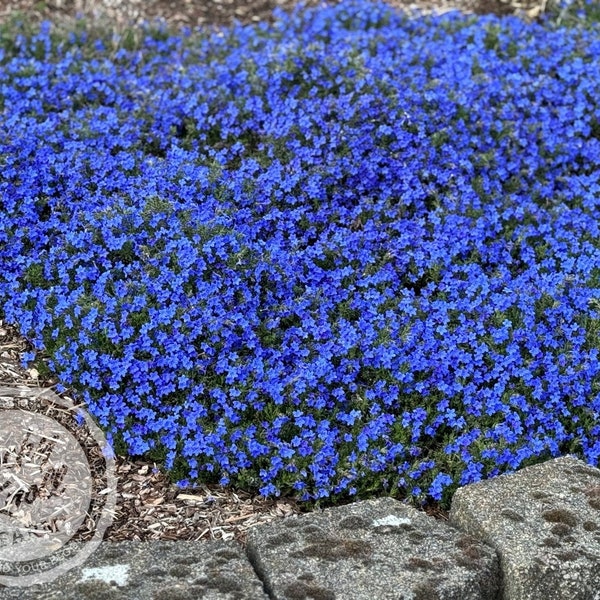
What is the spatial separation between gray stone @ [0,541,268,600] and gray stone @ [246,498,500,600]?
0.40ft

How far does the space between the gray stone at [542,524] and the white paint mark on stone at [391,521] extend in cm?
30

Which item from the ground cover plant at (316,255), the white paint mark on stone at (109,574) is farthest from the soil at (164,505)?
the white paint mark on stone at (109,574)

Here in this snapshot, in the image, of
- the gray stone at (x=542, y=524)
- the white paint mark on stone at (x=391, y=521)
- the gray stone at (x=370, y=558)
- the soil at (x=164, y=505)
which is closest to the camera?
the gray stone at (x=370, y=558)

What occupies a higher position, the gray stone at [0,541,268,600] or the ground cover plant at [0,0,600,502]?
the ground cover plant at [0,0,600,502]

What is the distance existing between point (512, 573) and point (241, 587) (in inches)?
42.8

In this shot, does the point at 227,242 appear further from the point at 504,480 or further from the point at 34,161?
the point at 504,480

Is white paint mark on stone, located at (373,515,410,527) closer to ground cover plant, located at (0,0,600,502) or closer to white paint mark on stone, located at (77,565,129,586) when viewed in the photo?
ground cover plant, located at (0,0,600,502)

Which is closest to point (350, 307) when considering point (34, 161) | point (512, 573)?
point (512, 573)

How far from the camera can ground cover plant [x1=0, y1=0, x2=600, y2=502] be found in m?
4.51

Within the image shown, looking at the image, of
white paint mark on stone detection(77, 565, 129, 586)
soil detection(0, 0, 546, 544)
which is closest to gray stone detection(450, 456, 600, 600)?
soil detection(0, 0, 546, 544)

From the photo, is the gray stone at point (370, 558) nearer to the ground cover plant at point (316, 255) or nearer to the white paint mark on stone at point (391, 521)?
the white paint mark on stone at point (391, 521)

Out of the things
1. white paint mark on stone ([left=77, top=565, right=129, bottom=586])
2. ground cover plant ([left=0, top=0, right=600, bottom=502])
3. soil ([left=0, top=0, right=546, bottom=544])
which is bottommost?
soil ([left=0, top=0, right=546, bottom=544])

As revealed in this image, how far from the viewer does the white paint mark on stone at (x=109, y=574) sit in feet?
11.5

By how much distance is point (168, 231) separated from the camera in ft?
16.6
